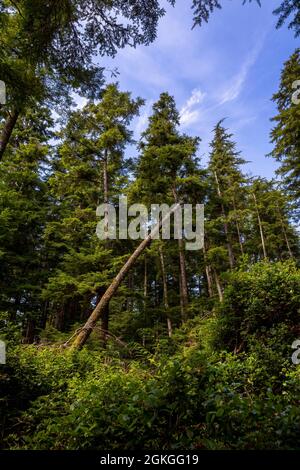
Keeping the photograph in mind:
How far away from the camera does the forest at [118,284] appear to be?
112 inches

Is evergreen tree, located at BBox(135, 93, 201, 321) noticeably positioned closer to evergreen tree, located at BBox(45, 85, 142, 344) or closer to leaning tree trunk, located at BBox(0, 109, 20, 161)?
evergreen tree, located at BBox(45, 85, 142, 344)

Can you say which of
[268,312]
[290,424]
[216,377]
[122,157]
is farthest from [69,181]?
[290,424]

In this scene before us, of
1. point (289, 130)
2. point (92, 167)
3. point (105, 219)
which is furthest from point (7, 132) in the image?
point (289, 130)

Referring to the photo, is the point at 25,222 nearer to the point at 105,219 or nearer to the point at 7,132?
the point at 105,219

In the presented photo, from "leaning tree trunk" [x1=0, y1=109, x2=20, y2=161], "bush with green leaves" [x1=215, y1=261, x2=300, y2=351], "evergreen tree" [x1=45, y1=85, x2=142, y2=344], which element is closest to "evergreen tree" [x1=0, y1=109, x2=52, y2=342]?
"evergreen tree" [x1=45, y1=85, x2=142, y2=344]

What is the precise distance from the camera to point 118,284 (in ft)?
37.7

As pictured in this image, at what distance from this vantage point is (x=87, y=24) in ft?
21.1

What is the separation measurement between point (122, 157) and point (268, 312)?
11723mm

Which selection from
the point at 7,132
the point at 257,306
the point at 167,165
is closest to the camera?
the point at 257,306

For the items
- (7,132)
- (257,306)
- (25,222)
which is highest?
(25,222)

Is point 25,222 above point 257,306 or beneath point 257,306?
above

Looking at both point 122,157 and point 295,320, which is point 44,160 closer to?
point 122,157

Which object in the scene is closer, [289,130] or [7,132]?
[7,132]

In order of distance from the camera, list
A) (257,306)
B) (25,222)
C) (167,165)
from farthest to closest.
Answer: (25,222) → (167,165) → (257,306)
